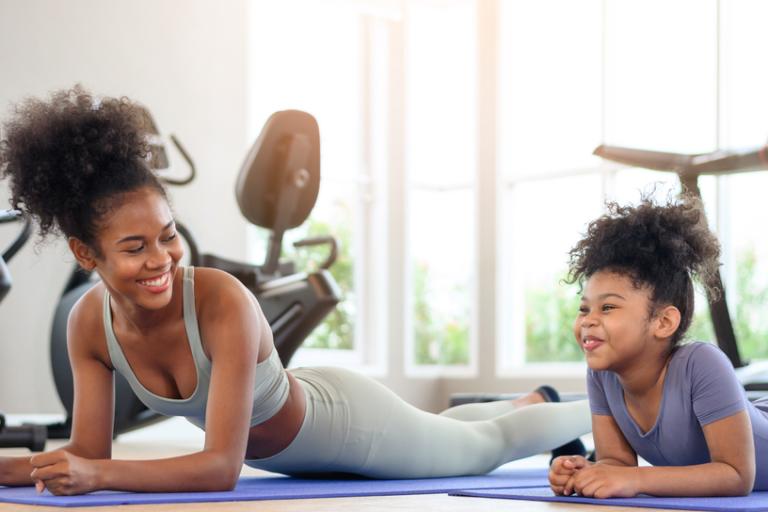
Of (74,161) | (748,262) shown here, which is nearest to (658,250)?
(74,161)

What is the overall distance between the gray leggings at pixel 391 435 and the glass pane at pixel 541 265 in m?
3.58

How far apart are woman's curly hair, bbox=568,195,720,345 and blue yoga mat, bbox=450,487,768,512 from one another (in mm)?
329

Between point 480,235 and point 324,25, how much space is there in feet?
5.26

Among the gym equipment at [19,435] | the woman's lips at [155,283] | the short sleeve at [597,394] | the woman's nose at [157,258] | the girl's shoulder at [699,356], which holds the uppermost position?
the woman's nose at [157,258]

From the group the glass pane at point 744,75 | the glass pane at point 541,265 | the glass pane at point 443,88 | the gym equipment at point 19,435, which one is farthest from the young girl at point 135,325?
Result: the glass pane at point 443,88

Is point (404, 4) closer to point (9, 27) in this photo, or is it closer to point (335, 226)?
point (335, 226)

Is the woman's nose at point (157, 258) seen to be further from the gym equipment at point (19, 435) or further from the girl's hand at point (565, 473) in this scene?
the gym equipment at point (19, 435)

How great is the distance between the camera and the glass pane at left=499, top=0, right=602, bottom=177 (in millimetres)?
6156

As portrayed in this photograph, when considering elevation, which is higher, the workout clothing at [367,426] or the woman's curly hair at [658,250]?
the woman's curly hair at [658,250]

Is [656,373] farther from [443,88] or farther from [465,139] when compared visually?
[443,88]

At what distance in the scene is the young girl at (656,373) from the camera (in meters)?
1.87

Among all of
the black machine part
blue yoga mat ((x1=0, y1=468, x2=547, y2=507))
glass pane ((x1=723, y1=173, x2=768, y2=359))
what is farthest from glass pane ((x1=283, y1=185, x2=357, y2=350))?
blue yoga mat ((x1=0, y1=468, x2=547, y2=507))

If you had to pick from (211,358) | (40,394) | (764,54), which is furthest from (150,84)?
(211,358)

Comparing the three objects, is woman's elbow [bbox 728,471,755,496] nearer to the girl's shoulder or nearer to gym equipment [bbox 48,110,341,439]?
the girl's shoulder
